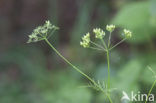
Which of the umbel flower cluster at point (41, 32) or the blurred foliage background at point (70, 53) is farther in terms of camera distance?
the blurred foliage background at point (70, 53)

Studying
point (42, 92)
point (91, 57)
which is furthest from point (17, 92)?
point (91, 57)

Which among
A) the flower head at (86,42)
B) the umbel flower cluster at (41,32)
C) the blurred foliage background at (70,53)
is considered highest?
the blurred foliage background at (70,53)

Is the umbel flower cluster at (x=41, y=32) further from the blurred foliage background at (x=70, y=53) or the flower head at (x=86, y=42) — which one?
the blurred foliage background at (x=70, y=53)

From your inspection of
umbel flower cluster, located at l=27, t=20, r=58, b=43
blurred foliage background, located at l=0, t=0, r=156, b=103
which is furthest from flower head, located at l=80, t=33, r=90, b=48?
blurred foliage background, located at l=0, t=0, r=156, b=103

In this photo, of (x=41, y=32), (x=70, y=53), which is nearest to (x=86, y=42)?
(x=41, y=32)

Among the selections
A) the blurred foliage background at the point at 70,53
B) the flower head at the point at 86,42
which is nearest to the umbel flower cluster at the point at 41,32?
the flower head at the point at 86,42

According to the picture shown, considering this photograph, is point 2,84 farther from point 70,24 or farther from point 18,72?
point 70,24

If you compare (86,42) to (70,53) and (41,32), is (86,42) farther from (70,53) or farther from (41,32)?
(70,53)

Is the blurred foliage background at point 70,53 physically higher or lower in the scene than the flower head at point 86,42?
higher

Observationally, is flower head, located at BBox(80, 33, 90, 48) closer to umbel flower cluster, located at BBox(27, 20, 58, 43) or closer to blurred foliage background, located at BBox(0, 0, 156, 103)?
umbel flower cluster, located at BBox(27, 20, 58, 43)
